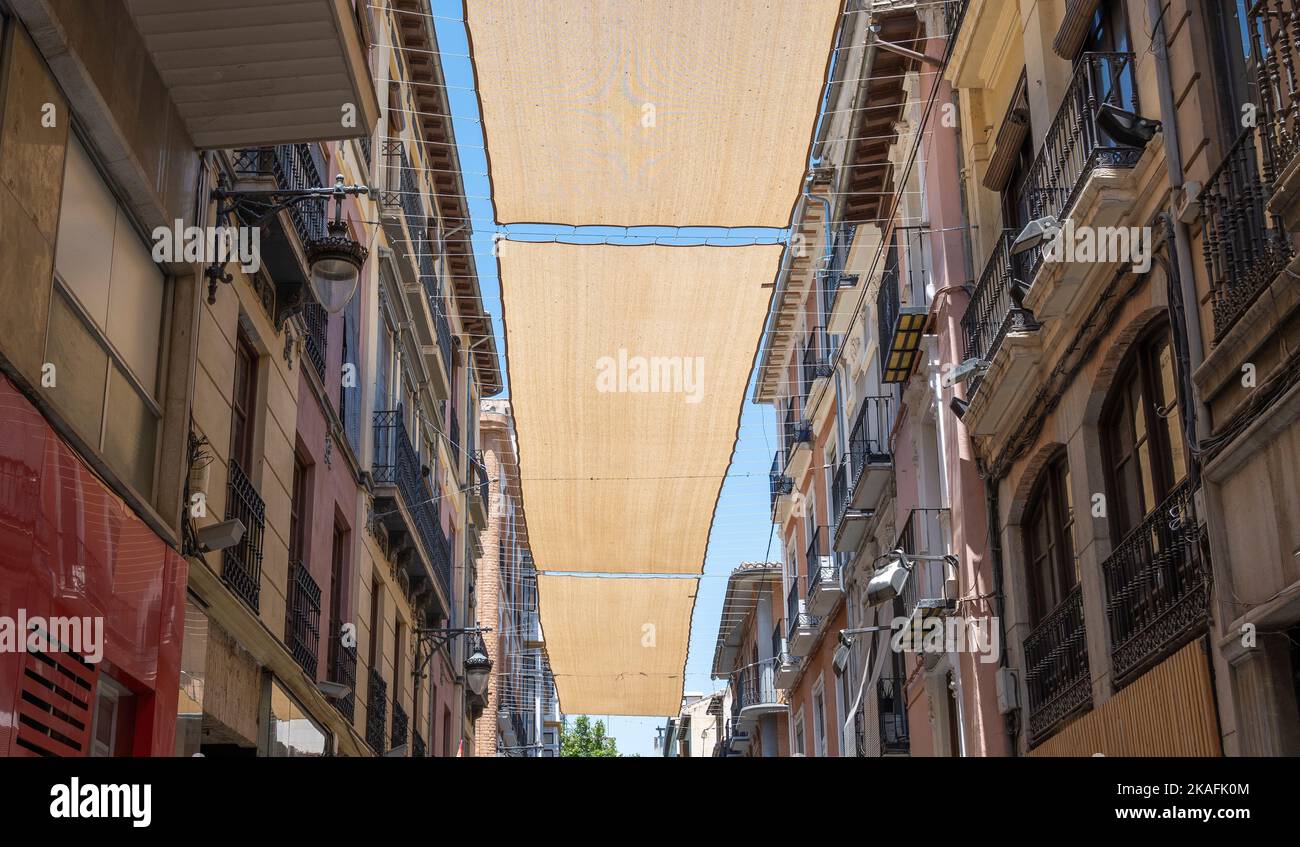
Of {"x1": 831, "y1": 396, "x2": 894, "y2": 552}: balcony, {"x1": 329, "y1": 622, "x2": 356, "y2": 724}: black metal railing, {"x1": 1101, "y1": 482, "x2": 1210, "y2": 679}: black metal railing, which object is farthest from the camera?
{"x1": 831, "y1": 396, "x2": 894, "y2": 552}: balcony

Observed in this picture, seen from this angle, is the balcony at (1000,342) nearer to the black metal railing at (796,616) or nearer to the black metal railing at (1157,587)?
the black metal railing at (1157,587)

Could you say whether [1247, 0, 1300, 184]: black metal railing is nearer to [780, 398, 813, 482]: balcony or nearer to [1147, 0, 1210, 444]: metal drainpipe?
[1147, 0, 1210, 444]: metal drainpipe

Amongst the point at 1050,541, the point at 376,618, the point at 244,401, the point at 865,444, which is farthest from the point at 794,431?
the point at 244,401

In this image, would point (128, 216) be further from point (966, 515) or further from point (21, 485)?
point (966, 515)

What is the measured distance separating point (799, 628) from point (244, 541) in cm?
1426

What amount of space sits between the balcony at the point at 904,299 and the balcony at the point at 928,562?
1.74 meters

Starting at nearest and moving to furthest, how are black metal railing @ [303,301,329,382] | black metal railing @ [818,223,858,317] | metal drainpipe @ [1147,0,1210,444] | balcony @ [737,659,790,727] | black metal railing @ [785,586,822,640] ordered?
1. metal drainpipe @ [1147,0,1210,444]
2. black metal railing @ [303,301,329,382]
3. black metal railing @ [818,223,858,317]
4. black metal railing @ [785,586,822,640]
5. balcony @ [737,659,790,727]

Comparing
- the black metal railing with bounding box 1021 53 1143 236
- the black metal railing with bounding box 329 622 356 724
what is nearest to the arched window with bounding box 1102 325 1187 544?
the black metal railing with bounding box 1021 53 1143 236

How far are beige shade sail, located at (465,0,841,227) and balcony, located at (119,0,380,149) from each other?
1.02 metres

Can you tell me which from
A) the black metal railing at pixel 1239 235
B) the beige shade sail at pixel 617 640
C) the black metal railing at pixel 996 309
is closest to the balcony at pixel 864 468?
the beige shade sail at pixel 617 640

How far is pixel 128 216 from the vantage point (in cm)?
927

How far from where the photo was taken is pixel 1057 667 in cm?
1230

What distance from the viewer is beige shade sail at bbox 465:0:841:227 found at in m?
10.1

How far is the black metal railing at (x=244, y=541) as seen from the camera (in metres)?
11.3
